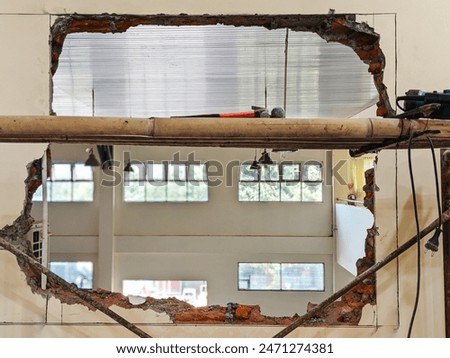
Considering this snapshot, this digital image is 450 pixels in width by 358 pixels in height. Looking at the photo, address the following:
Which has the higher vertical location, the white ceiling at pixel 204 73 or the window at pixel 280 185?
the white ceiling at pixel 204 73

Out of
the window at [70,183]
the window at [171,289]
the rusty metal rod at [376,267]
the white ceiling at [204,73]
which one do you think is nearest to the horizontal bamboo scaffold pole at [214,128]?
the rusty metal rod at [376,267]

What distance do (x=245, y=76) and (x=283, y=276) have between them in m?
5.06

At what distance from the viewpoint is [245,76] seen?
308 cm

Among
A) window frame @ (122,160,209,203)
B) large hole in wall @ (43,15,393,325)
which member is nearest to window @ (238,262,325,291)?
window frame @ (122,160,209,203)

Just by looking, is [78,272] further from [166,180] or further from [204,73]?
[204,73]

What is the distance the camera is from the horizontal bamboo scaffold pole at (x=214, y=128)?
118cm

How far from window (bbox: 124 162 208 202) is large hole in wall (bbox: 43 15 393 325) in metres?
2.73

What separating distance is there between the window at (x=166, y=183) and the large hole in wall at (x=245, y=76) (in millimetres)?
2731

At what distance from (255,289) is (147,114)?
4.31 m

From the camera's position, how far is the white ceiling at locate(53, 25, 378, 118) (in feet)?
7.64

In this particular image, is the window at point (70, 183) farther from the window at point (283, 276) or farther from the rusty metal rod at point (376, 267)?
the rusty metal rod at point (376, 267)

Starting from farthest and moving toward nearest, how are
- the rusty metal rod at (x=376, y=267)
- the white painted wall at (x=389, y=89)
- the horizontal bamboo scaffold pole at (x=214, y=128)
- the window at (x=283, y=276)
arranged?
the window at (x=283, y=276)
the white painted wall at (x=389, y=89)
the rusty metal rod at (x=376, y=267)
the horizontal bamboo scaffold pole at (x=214, y=128)

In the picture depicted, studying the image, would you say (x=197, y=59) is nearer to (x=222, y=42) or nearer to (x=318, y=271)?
(x=222, y=42)

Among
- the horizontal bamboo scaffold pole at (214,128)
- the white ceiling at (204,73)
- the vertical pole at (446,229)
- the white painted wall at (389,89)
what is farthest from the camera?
the white ceiling at (204,73)
